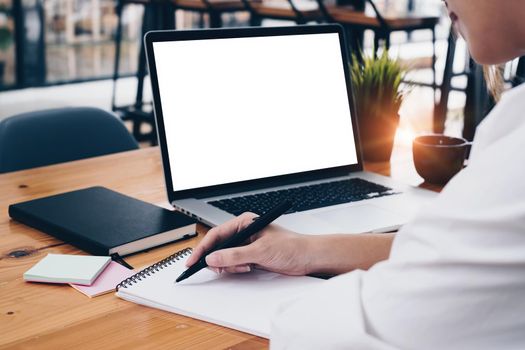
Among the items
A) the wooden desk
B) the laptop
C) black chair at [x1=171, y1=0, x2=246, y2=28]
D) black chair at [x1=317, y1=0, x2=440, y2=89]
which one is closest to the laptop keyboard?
the laptop

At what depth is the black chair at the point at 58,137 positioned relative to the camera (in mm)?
1677

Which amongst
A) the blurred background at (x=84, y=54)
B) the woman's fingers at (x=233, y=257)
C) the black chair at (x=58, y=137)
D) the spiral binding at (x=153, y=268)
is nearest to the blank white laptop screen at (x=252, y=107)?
the spiral binding at (x=153, y=268)

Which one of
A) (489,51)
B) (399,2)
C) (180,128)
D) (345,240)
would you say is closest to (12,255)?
(180,128)

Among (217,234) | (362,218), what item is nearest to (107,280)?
(217,234)

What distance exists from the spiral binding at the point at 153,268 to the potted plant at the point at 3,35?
4.82m

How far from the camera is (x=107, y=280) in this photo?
1.01m

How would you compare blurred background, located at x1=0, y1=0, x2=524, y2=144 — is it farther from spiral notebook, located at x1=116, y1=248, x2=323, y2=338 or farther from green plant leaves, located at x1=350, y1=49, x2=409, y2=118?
spiral notebook, located at x1=116, y1=248, x2=323, y2=338

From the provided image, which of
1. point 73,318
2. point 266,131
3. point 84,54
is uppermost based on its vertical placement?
point 266,131

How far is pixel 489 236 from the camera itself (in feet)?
1.84

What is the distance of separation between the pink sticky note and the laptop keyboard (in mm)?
284

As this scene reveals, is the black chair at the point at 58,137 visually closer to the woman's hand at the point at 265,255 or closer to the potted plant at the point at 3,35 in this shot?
the woman's hand at the point at 265,255

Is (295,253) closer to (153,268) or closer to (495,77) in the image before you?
(153,268)

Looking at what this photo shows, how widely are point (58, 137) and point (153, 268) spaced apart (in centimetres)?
86

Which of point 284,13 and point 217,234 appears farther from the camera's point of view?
point 284,13
